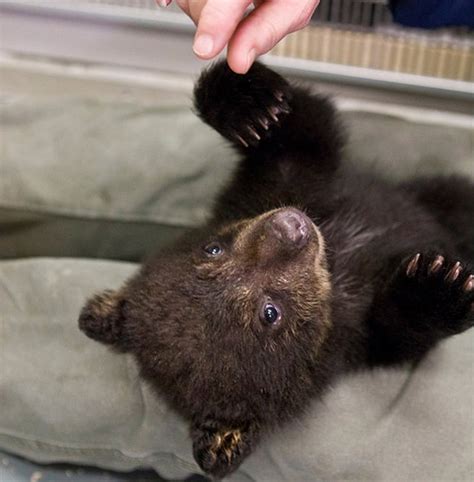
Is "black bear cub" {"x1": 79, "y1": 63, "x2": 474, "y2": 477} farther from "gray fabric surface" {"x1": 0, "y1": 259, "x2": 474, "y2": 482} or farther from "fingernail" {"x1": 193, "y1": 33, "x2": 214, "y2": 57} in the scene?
"fingernail" {"x1": 193, "y1": 33, "x2": 214, "y2": 57}

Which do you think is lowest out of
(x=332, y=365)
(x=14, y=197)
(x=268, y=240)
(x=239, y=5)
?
(x=14, y=197)

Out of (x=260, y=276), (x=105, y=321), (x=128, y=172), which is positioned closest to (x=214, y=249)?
(x=260, y=276)

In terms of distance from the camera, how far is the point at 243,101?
1.73 metres

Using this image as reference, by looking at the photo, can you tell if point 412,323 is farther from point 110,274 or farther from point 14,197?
point 14,197

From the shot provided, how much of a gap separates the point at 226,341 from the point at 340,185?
0.64 metres

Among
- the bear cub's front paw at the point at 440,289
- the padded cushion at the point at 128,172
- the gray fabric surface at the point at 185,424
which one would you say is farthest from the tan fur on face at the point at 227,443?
the padded cushion at the point at 128,172

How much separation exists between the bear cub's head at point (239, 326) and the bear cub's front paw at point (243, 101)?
25cm

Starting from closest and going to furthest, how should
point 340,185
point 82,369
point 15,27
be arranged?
1. point 82,369
2. point 340,185
3. point 15,27

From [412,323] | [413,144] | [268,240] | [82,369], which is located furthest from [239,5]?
[413,144]

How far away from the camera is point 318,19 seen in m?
2.52

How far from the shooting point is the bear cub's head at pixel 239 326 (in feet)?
5.04

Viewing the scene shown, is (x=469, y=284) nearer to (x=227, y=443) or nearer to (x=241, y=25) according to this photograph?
(x=227, y=443)

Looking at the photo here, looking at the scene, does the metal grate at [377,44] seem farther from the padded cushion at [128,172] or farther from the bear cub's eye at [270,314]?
the bear cub's eye at [270,314]

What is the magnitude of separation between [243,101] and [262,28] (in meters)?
0.46
